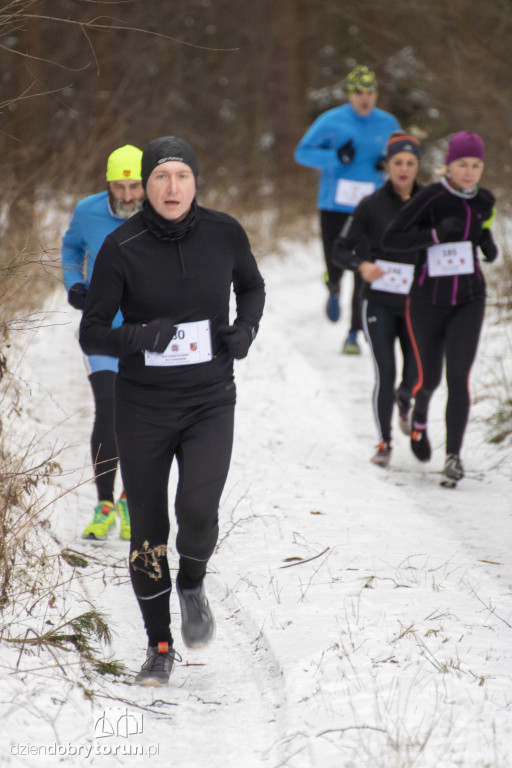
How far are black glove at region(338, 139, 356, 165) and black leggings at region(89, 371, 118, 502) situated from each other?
5001 millimetres

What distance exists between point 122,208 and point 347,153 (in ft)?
16.1

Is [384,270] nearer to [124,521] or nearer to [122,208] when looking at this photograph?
[122,208]

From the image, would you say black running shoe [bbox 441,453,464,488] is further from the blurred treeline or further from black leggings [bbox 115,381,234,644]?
the blurred treeline

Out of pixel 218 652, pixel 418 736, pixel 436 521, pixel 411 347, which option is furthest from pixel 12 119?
pixel 418 736

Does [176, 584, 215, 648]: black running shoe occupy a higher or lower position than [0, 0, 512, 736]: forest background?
lower

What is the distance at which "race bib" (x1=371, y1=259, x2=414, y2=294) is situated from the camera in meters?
Result: 6.27

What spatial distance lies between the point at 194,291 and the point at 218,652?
1.50 metres

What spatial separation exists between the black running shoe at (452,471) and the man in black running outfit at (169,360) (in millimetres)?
2745

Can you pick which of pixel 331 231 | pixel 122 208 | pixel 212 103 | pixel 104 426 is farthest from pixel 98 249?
pixel 212 103

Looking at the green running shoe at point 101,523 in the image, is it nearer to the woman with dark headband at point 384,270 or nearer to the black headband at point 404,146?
the woman with dark headband at point 384,270

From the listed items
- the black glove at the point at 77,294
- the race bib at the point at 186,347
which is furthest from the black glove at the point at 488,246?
the race bib at the point at 186,347

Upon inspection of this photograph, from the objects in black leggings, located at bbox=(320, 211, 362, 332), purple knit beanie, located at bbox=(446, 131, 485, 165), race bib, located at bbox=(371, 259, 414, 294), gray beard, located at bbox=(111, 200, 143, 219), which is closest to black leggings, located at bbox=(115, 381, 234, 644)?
gray beard, located at bbox=(111, 200, 143, 219)

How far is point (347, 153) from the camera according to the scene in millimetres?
9109

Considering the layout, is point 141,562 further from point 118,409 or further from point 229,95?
point 229,95
